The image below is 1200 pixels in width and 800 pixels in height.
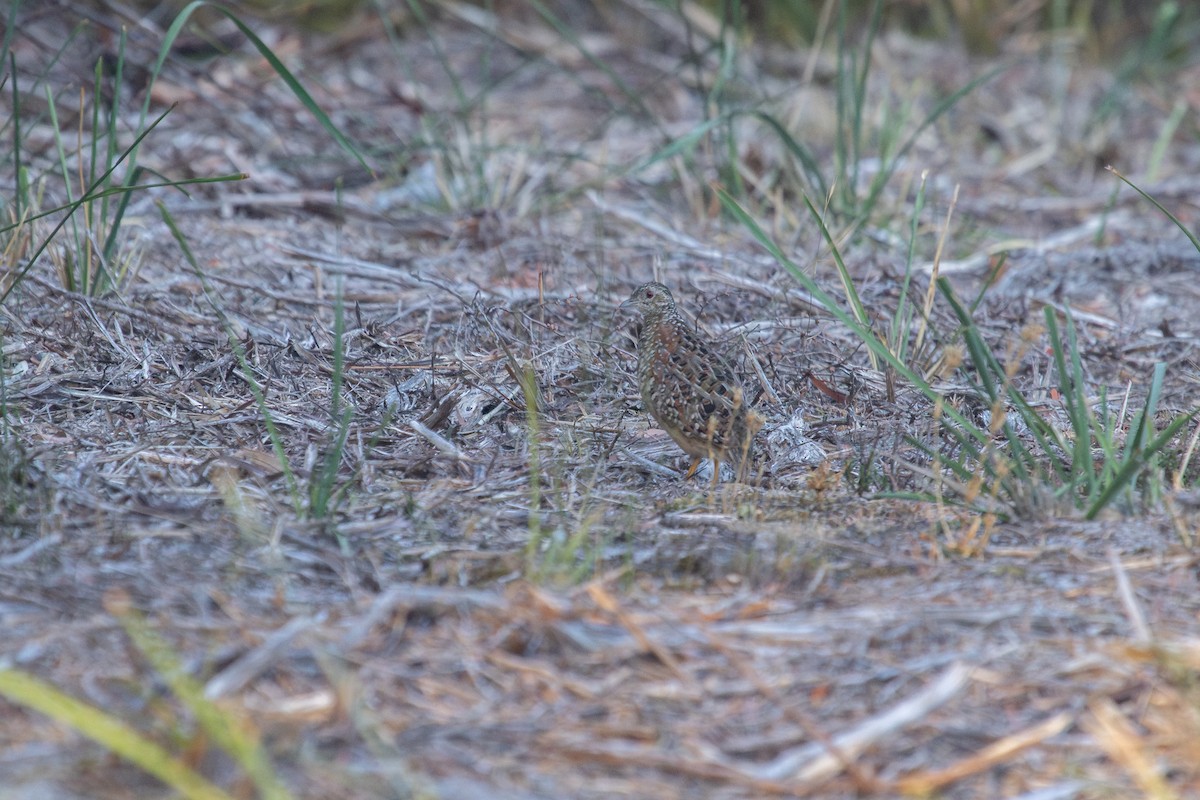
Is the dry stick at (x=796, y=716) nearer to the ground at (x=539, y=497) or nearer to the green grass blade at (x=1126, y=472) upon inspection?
the ground at (x=539, y=497)

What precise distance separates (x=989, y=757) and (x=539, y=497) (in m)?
1.62

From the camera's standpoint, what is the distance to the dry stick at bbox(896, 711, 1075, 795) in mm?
2234

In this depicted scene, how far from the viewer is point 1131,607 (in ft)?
8.64

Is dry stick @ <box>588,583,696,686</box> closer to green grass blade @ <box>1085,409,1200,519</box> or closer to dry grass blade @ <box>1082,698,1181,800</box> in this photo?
dry grass blade @ <box>1082,698,1181,800</box>

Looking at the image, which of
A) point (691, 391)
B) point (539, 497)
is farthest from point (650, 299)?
point (539, 497)

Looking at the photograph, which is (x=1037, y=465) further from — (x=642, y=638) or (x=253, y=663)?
(x=253, y=663)

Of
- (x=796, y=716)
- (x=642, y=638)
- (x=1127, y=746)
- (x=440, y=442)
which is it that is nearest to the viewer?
(x=1127, y=746)

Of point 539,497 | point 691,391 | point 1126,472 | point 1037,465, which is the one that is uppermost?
point 1126,472

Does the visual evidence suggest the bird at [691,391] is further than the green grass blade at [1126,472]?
Yes

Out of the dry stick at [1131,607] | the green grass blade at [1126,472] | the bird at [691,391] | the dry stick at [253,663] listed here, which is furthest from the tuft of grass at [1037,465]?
the dry stick at [253,663]

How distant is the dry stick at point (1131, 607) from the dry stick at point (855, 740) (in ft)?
1.31

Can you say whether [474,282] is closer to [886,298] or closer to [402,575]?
[886,298]

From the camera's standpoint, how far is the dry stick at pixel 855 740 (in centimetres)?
225

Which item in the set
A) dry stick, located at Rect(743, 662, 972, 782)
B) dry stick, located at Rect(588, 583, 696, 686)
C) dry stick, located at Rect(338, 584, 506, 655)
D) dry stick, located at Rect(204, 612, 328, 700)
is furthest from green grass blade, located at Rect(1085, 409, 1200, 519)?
dry stick, located at Rect(204, 612, 328, 700)
